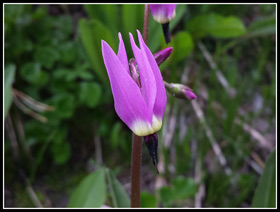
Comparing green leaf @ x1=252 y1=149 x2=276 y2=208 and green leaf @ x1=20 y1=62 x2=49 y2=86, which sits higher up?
green leaf @ x1=20 y1=62 x2=49 y2=86

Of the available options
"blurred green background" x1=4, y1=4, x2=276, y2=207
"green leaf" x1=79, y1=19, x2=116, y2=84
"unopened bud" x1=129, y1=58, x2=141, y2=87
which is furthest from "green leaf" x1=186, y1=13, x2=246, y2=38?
"unopened bud" x1=129, y1=58, x2=141, y2=87

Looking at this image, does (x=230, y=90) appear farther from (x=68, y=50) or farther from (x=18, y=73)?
(x=18, y=73)

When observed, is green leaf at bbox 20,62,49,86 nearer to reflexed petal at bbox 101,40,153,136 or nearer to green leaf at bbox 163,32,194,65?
green leaf at bbox 163,32,194,65

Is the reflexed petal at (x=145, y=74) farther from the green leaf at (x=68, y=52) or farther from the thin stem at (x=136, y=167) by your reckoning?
the green leaf at (x=68, y=52)

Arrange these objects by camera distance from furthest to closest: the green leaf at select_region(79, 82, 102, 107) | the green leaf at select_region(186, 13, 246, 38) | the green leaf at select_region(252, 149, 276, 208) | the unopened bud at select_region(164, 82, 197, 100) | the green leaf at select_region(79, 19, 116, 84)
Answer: the green leaf at select_region(186, 13, 246, 38)
the green leaf at select_region(79, 82, 102, 107)
the green leaf at select_region(79, 19, 116, 84)
the green leaf at select_region(252, 149, 276, 208)
the unopened bud at select_region(164, 82, 197, 100)

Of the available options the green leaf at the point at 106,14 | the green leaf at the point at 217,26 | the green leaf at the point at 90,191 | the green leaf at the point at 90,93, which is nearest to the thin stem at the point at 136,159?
the green leaf at the point at 90,191
